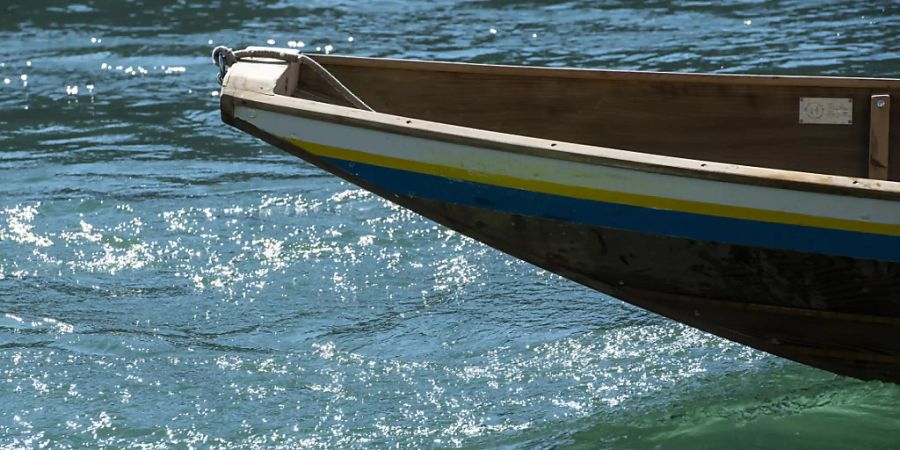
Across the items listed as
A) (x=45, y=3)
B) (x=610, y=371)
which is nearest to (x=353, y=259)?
(x=610, y=371)

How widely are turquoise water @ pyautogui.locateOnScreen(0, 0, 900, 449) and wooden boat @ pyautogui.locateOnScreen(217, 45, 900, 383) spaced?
0.47 meters

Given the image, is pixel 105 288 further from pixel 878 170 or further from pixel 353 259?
pixel 878 170

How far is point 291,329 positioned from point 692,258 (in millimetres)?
1973

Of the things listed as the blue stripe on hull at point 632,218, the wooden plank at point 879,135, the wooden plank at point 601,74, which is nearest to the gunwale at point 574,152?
the blue stripe on hull at point 632,218

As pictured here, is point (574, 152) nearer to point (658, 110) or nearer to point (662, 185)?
point (662, 185)

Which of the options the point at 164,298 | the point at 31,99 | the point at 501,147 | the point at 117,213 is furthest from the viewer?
the point at 31,99

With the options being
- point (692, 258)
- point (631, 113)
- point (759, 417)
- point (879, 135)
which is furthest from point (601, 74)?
point (759, 417)

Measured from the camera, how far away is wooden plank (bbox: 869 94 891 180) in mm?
4688

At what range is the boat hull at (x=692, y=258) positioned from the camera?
3.72 metres

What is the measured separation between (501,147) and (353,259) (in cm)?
244

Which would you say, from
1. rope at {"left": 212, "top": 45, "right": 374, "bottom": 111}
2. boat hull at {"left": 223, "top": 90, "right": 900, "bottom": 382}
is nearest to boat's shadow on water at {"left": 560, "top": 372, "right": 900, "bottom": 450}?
boat hull at {"left": 223, "top": 90, "right": 900, "bottom": 382}

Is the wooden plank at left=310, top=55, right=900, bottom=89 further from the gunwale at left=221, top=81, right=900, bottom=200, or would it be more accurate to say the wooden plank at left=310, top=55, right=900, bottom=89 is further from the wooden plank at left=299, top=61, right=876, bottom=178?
the gunwale at left=221, top=81, right=900, bottom=200

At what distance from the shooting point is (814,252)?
3.69m

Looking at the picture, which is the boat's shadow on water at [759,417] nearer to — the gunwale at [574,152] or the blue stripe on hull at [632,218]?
the blue stripe on hull at [632,218]
